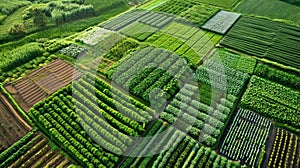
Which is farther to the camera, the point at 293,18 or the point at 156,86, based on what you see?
the point at 293,18

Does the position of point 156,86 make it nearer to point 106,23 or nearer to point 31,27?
point 106,23

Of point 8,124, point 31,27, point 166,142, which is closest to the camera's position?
point 166,142

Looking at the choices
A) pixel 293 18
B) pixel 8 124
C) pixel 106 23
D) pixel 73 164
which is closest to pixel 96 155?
pixel 73 164

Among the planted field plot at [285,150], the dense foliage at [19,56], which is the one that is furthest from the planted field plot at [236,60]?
the dense foliage at [19,56]

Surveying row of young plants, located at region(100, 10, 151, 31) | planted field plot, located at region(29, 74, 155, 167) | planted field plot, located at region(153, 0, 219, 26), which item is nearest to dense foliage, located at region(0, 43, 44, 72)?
planted field plot, located at region(29, 74, 155, 167)

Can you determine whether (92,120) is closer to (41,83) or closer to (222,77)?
(41,83)
